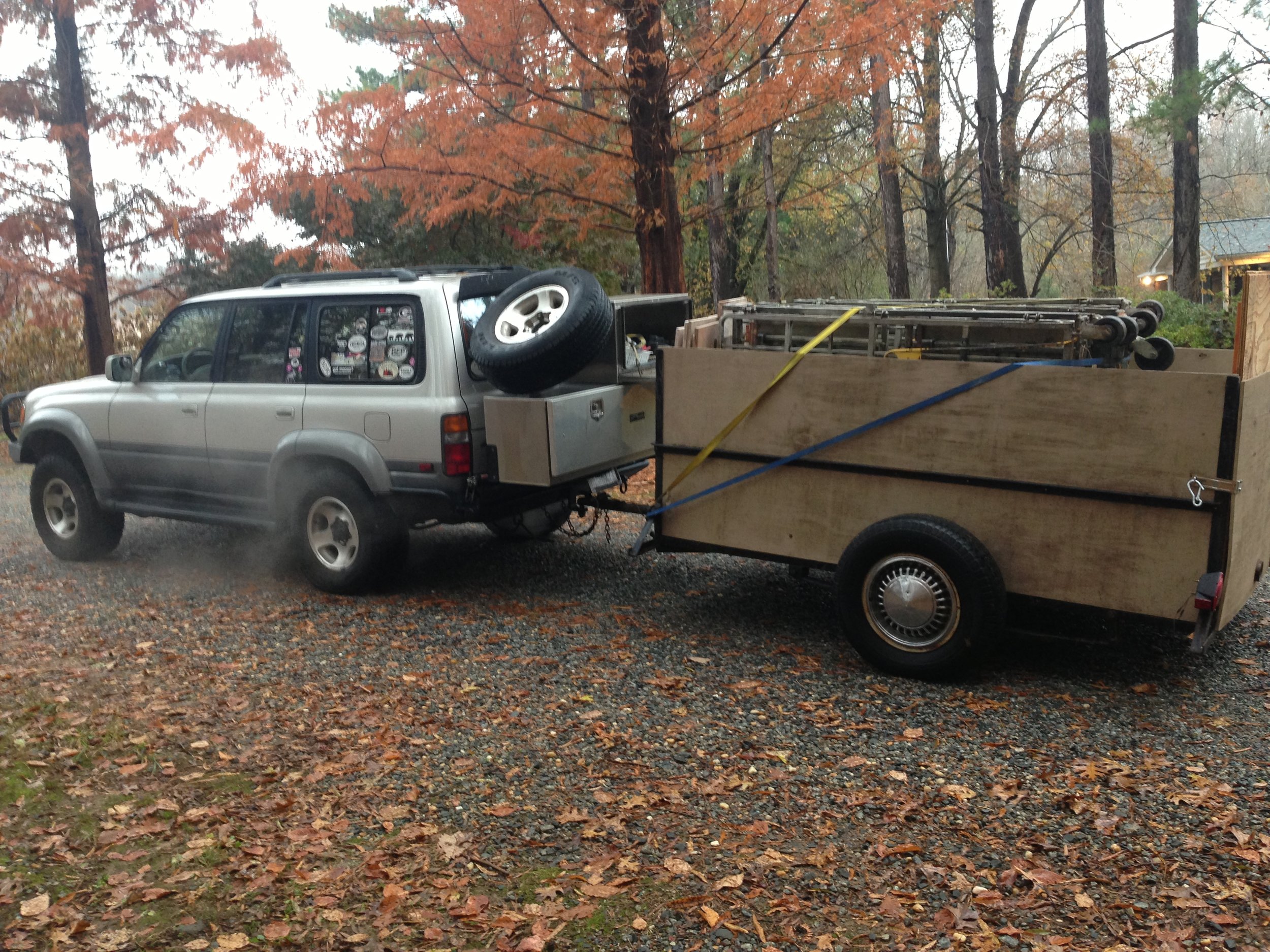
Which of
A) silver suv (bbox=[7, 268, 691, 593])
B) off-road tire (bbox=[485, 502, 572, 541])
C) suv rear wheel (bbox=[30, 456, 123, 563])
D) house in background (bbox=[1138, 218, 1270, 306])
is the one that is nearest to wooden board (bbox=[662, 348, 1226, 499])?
silver suv (bbox=[7, 268, 691, 593])

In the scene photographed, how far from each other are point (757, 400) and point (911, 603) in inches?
52.3

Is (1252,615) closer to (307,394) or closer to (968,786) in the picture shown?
(968,786)

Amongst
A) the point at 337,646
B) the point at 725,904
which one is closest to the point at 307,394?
the point at 337,646

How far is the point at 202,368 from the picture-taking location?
25.5 ft

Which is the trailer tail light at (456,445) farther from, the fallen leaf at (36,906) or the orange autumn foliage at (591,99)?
the orange autumn foliage at (591,99)

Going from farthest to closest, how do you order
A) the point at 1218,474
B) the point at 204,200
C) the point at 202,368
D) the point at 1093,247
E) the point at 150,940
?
the point at 1093,247
the point at 204,200
the point at 202,368
the point at 1218,474
the point at 150,940

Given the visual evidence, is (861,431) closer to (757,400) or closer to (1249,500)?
(757,400)

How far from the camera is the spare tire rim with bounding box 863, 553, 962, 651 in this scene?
17.5 feet

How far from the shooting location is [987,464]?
5.21 metres

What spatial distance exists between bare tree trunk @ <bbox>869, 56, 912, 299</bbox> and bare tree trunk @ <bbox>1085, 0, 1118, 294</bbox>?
3399 mm

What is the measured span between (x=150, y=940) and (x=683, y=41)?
8888 millimetres

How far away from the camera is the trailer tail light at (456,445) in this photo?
6539mm

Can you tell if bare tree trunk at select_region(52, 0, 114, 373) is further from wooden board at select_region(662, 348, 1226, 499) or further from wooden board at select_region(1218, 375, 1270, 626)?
wooden board at select_region(1218, 375, 1270, 626)

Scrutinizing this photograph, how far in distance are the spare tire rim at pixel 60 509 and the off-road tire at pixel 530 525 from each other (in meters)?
3.28
